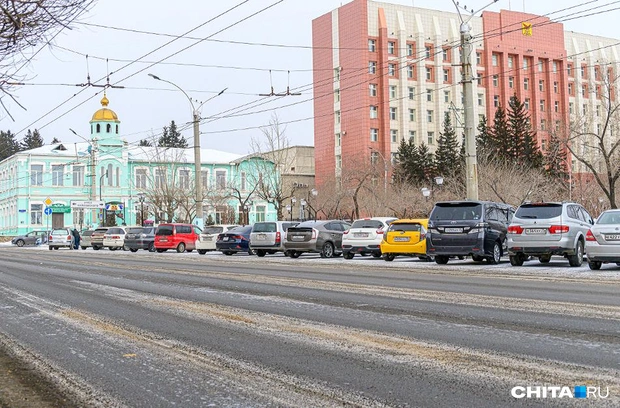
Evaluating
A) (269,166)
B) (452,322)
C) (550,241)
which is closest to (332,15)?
(269,166)

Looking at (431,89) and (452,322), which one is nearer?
(452,322)

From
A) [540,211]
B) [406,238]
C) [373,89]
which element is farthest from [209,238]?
[373,89]

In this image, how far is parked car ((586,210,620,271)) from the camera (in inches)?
733

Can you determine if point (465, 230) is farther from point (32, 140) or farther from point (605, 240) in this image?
point (32, 140)

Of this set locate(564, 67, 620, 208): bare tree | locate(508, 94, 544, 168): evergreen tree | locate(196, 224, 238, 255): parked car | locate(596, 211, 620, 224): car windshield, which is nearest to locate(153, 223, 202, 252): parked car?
locate(196, 224, 238, 255): parked car

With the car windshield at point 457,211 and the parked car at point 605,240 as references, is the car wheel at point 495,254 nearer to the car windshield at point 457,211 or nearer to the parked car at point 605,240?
the car windshield at point 457,211

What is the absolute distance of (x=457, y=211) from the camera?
22625 mm

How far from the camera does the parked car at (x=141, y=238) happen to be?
150 ft

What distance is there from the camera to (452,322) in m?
9.38

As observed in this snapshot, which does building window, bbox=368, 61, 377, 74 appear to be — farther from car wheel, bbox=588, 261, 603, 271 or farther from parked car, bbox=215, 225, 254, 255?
car wheel, bbox=588, 261, 603, 271

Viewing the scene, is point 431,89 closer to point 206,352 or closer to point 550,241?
point 550,241

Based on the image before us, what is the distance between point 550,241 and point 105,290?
473 inches

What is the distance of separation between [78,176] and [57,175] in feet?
8.00

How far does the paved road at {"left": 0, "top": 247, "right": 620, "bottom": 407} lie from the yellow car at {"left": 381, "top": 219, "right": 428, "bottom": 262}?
10122 mm
